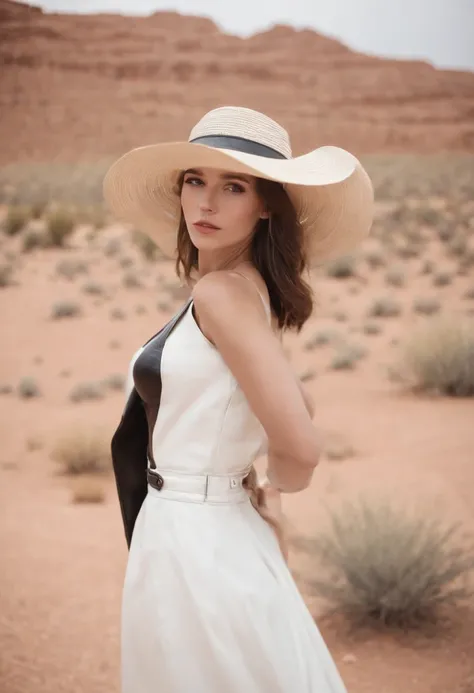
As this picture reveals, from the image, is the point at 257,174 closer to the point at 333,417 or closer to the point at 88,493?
the point at 88,493

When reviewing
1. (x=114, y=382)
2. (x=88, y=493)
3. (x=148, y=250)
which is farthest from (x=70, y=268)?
(x=88, y=493)

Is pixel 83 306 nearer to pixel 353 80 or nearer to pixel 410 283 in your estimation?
pixel 410 283

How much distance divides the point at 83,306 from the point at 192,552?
1061cm

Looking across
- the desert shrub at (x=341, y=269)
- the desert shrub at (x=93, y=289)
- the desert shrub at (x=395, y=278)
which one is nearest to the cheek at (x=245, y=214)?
the desert shrub at (x=93, y=289)

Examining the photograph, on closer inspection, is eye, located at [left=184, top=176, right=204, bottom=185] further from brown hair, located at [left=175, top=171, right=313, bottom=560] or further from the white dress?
the white dress

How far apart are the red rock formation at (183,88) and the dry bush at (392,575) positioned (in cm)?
2556

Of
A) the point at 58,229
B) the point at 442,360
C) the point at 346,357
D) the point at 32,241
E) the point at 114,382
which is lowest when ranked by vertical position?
the point at 32,241

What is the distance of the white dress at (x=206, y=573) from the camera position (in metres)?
1.44

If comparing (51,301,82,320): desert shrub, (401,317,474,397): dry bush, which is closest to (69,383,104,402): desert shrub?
(401,317,474,397): dry bush

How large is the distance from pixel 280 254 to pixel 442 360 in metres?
6.06

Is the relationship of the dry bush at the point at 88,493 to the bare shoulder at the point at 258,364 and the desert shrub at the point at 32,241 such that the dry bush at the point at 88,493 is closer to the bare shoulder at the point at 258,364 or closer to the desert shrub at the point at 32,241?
the bare shoulder at the point at 258,364

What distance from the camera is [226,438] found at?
4.86 ft

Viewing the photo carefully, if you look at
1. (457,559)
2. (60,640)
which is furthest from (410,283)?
(60,640)

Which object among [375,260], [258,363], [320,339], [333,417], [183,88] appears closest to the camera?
[258,363]
